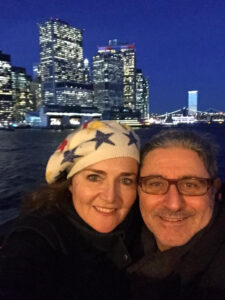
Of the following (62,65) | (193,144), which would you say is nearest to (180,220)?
(193,144)

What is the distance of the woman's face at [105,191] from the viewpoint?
1905 millimetres

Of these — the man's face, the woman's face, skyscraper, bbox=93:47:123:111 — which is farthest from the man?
skyscraper, bbox=93:47:123:111

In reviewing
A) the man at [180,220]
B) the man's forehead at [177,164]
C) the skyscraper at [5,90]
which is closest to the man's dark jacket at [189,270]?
the man at [180,220]

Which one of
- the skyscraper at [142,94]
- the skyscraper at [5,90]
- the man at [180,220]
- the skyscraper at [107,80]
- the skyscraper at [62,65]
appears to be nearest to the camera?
the man at [180,220]

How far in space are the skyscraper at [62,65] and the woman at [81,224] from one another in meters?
131

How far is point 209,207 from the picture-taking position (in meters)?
1.79

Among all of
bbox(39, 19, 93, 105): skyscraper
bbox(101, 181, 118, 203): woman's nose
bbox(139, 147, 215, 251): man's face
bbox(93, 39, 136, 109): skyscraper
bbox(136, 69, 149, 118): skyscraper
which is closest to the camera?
bbox(139, 147, 215, 251): man's face

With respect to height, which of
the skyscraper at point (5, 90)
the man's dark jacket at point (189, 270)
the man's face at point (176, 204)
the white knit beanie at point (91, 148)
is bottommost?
the man's dark jacket at point (189, 270)

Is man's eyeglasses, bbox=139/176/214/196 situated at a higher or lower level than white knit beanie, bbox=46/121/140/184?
lower

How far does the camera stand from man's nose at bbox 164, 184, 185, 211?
1.77 meters

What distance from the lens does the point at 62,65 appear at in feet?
501

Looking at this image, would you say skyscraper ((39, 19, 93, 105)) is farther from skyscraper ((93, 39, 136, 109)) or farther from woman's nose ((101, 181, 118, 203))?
woman's nose ((101, 181, 118, 203))

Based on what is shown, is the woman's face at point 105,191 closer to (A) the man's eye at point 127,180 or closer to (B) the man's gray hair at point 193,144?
(A) the man's eye at point 127,180

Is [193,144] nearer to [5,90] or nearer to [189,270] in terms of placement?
[189,270]
